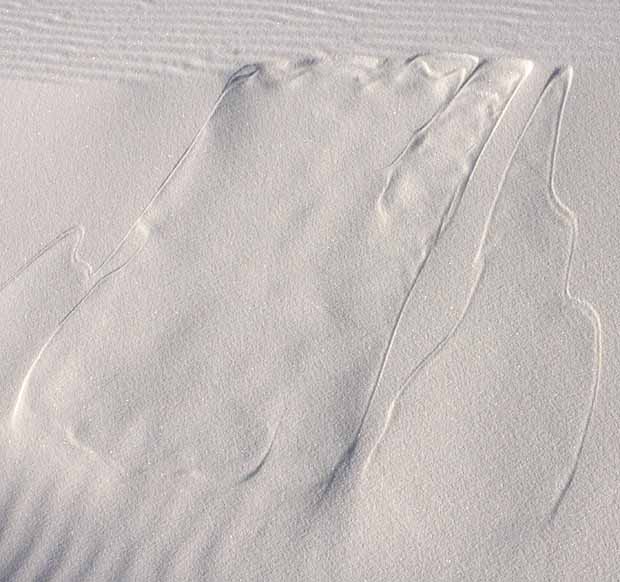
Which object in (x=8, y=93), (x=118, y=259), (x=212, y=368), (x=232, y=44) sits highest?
(x=232, y=44)

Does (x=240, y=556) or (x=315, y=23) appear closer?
(x=240, y=556)

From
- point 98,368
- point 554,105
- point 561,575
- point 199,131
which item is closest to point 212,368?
point 98,368

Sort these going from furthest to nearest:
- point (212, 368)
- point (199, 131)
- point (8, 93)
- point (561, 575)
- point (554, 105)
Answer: point (8, 93) < point (199, 131) < point (554, 105) < point (212, 368) < point (561, 575)

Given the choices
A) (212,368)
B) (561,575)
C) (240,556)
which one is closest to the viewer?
(561,575)

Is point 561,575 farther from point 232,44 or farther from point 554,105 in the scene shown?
point 232,44
